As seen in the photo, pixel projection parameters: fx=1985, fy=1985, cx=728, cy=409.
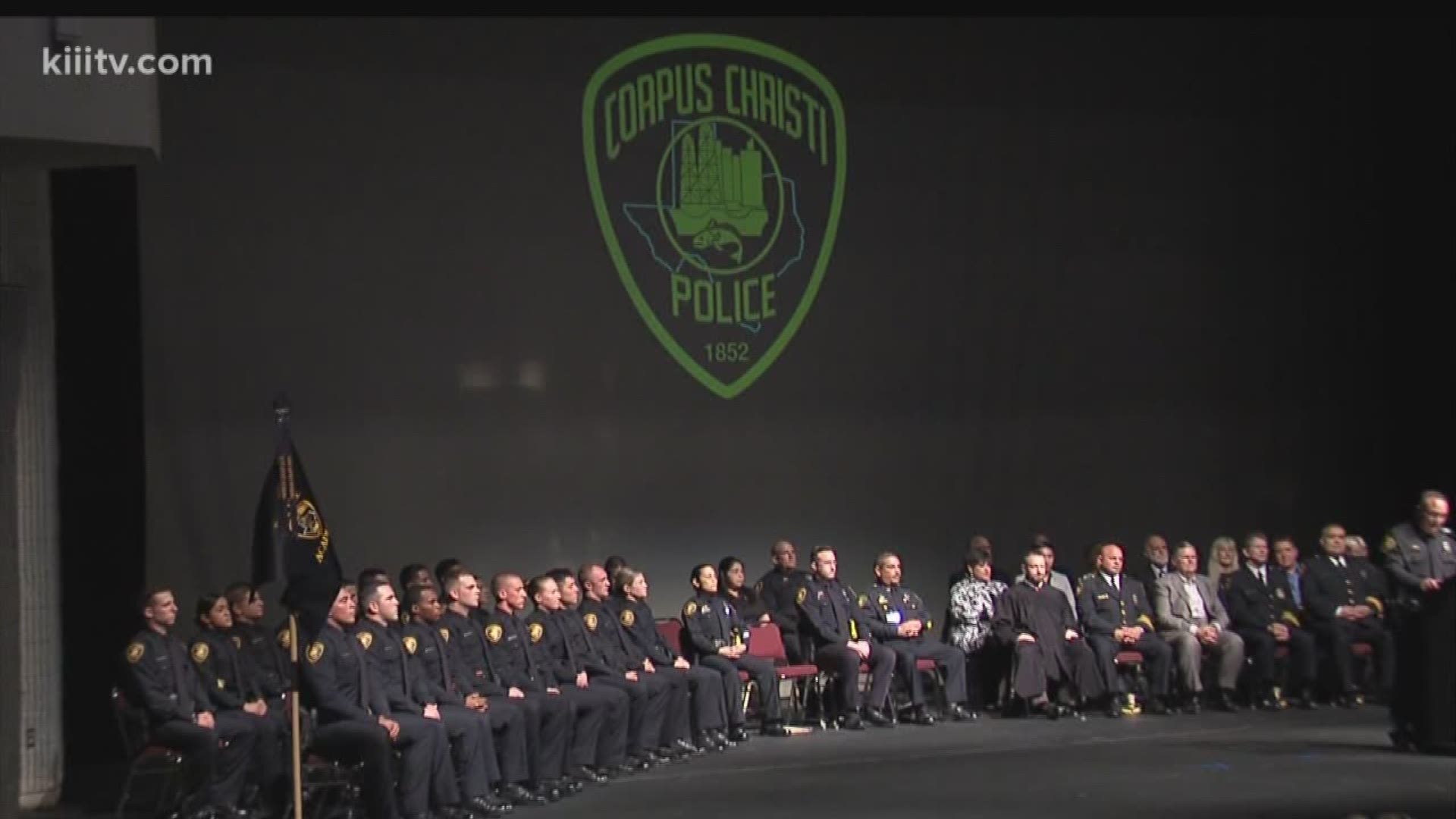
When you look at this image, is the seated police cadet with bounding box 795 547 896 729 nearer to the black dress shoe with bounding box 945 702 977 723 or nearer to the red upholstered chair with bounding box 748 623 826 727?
the red upholstered chair with bounding box 748 623 826 727

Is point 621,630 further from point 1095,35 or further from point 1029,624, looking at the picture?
point 1095,35

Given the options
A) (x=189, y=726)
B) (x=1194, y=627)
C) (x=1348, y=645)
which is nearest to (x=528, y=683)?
(x=189, y=726)

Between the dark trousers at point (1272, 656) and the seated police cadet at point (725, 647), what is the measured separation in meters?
3.28

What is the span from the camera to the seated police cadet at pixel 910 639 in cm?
1273

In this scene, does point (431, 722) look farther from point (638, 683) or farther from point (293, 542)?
point (638, 683)

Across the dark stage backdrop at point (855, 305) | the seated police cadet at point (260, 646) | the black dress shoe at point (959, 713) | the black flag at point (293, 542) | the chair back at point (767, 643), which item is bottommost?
the black dress shoe at point (959, 713)

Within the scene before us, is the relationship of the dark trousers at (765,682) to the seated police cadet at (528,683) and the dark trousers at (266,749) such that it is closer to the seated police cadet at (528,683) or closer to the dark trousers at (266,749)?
the seated police cadet at (528,683)

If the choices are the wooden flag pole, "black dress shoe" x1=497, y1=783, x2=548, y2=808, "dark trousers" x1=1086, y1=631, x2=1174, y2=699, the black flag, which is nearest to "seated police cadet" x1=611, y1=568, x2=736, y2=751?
"black dress shoe" x1=497, y1=783, x2=548, y2=808

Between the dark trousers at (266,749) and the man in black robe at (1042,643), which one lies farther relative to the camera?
the man in black robe at (1042,643)

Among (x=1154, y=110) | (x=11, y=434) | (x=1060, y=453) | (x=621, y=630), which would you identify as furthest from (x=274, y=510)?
(x=1154, y=110)

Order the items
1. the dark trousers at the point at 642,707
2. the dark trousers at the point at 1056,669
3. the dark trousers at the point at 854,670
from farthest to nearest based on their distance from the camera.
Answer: the dark trousers at the point at 1056,669 < the dark trousers at the point at 854,670 < the dark trousers at the point at 642,707

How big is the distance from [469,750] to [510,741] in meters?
0.42

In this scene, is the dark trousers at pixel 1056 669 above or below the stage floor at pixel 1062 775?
above

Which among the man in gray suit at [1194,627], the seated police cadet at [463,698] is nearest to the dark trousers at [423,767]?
the seated police cadet at [463,698]
